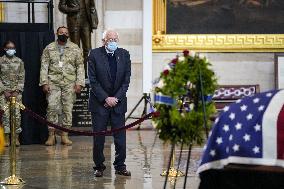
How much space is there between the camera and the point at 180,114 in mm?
8109

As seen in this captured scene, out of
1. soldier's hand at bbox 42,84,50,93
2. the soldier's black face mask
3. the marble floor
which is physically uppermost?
the soldier's black face mask

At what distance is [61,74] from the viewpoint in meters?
16.2

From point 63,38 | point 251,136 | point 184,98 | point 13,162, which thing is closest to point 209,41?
point 63,38

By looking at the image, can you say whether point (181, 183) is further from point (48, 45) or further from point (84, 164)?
point (48, 45)

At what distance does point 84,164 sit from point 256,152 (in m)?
6.57

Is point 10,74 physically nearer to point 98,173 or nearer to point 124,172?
point 98,173

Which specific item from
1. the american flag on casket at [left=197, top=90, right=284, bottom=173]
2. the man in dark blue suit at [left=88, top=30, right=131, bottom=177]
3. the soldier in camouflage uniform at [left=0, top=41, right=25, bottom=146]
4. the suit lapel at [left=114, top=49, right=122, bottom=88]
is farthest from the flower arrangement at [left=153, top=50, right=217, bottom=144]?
the soldier in camouflage uniform at [left=0, top=41, right=25, bottom=146]

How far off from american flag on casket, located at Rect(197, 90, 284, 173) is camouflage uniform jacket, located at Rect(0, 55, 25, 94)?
30.5 feet

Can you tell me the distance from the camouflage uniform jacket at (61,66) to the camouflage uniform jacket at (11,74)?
426 mm

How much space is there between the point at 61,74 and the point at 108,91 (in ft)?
15.0

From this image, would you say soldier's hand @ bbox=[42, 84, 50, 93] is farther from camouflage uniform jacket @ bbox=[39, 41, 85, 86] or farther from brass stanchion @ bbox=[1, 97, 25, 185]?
brass stanchion @ bbox=[1, 97, 25, 185]

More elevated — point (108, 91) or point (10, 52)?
point (10, 52)

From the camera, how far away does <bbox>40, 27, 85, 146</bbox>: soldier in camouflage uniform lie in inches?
638

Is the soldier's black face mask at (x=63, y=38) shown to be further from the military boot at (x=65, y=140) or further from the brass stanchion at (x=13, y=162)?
the brass stanchion at (x=13, y=162)
